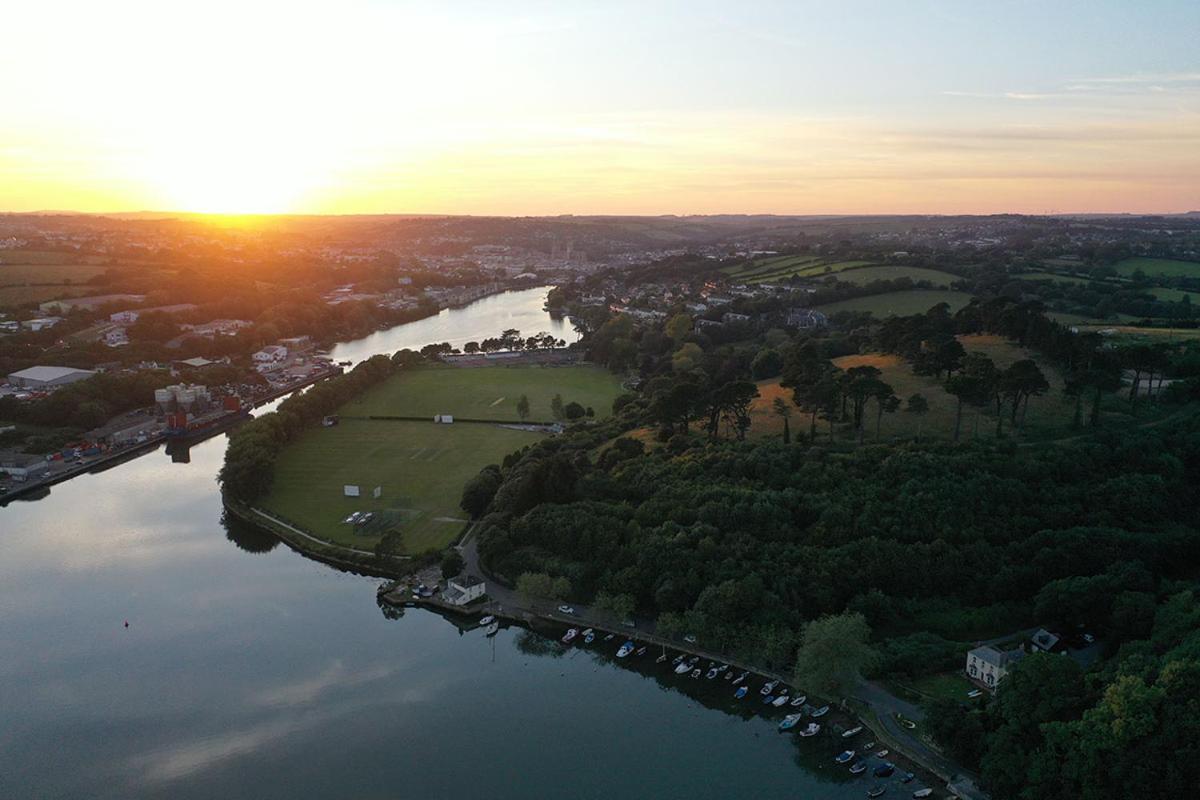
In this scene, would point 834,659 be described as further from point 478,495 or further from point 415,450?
point 415,450

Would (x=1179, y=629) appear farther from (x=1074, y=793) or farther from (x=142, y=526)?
(x=142, y=526)

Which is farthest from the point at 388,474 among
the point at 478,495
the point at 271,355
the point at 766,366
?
the point at 271,355

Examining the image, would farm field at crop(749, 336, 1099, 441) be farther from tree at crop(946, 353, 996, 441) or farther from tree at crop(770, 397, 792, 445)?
tree at crop(946, 353, 996, 441)

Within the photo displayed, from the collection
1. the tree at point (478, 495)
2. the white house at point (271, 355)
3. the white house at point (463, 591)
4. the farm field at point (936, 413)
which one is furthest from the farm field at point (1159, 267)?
the white house at point (463, 591)

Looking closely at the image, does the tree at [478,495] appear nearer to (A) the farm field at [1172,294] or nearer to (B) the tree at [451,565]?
(B) the tree at [451,565]

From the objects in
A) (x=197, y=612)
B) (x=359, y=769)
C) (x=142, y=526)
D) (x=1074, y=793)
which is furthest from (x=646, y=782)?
(x=142, y=526)

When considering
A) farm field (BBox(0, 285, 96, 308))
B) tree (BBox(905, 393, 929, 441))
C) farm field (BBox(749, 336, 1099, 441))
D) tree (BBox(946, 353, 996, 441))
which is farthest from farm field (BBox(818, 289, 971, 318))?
farm field (BBox(0, 285, 96, 308))

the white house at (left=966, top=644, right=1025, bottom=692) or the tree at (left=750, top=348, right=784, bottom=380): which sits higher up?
the tree at (left=750, top=348, right=784, bottom=380)
